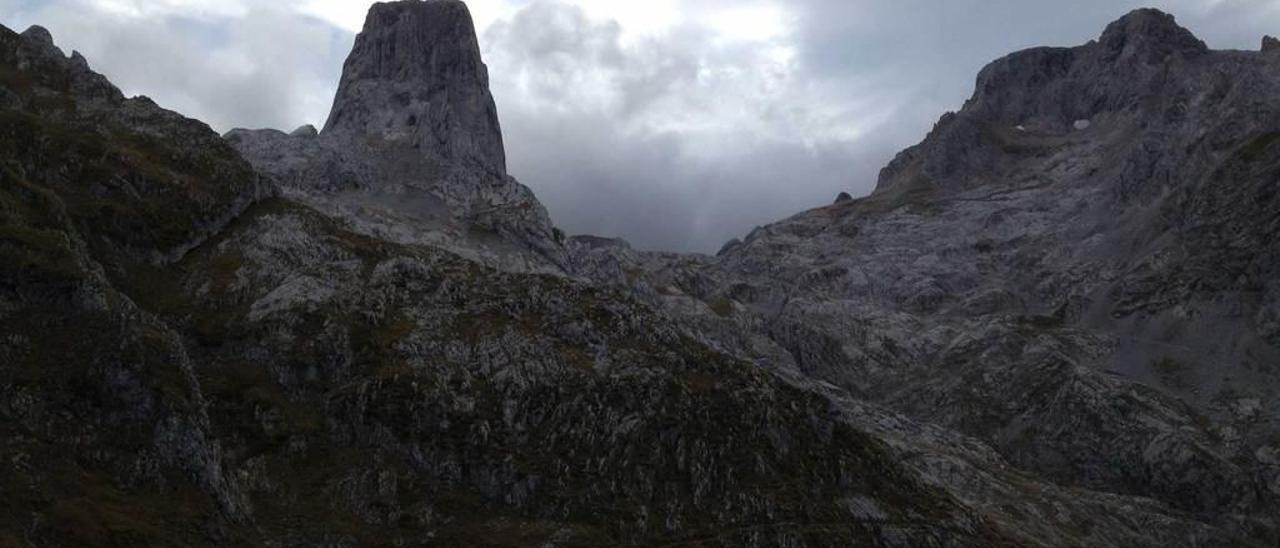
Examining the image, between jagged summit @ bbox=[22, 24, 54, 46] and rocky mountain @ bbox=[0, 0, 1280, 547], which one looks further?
jagged summit @ bbox=[22, 24, 54, 46]

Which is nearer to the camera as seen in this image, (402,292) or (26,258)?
(26,258)

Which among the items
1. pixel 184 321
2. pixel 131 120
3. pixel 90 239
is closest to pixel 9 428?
pixel 184 321

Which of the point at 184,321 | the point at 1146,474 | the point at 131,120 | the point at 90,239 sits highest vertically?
the point at 131,120

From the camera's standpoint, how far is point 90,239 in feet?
366

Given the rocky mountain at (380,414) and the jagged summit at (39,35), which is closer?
the rocky mountain at (380,414)

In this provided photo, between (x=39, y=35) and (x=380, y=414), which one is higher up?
(x=39, y=35)

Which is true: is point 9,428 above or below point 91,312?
below

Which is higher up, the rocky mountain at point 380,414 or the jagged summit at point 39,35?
the jagged summit at point 39,35

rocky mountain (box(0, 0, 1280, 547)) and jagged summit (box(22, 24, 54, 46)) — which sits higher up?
jagged summit (box(22, 24, 54, 46))

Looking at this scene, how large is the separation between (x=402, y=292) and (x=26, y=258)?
133 feet

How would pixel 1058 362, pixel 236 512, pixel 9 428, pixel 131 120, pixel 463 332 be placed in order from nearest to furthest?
pixel 9 428
pixel 236 512
pixel 463 332
pixel 131 120
pixel 1058 362

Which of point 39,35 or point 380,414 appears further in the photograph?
point 39,35

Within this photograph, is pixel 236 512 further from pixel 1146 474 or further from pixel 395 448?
pixel 1146 474

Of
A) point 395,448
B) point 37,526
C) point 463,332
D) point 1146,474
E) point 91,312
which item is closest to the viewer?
point 37,526
